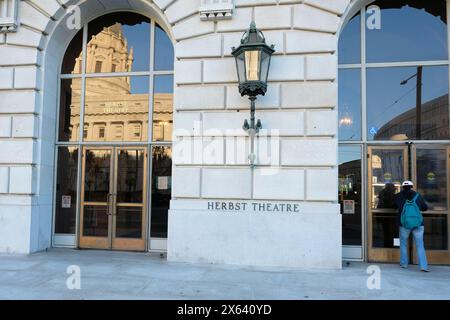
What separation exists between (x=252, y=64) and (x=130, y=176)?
4089mm

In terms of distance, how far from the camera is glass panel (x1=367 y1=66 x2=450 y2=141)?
859 centimetres

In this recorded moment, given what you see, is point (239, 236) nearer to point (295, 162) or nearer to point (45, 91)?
point (295, 162)

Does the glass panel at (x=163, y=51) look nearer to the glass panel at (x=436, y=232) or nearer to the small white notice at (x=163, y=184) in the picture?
the small white notice at (x=163, y=184)

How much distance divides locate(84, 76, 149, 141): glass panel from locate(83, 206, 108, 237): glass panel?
1.77 metres

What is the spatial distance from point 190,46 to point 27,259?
231 inches

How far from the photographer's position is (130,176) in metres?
9.46

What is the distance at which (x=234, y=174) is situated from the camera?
26.9 feet

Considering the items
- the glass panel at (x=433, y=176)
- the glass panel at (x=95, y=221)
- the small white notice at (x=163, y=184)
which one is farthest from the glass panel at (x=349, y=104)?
the glass panel at (x=95, y=221)

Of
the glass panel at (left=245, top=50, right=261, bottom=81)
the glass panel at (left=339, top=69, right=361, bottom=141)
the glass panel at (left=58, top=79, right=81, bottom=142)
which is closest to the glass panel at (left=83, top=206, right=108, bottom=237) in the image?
the glass panel at (left=58, top=79, right=81, bottom=142)

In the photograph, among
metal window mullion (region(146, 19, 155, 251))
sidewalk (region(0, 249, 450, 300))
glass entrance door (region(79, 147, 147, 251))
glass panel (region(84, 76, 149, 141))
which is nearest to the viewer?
sidewalk (region(0, 249, 450, 300))

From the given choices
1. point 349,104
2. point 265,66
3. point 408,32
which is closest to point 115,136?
point 265,66

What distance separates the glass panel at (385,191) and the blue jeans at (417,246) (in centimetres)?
50

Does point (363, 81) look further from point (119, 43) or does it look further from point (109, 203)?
point (109, 203)

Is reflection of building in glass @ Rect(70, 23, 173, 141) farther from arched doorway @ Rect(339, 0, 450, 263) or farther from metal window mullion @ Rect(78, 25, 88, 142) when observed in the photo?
arched doorway @ Rect(339, 0, 450, 263)
